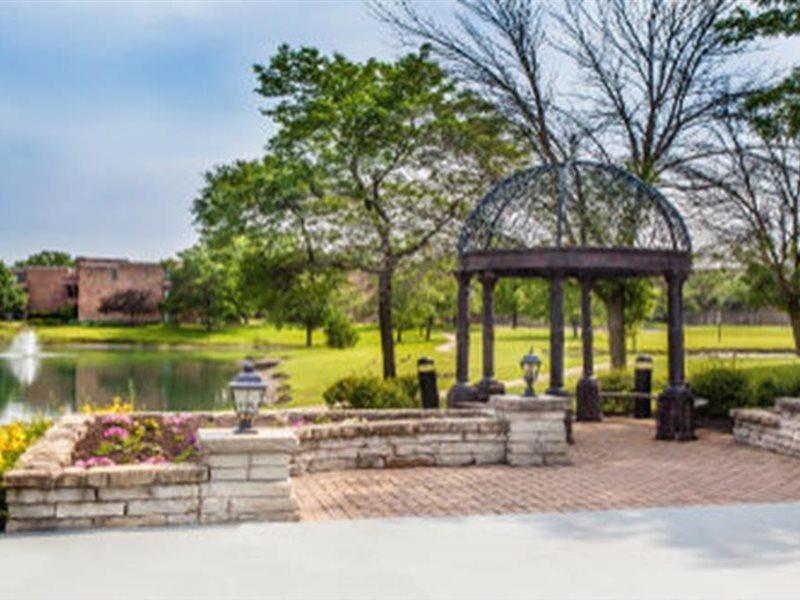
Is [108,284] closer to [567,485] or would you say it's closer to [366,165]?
[366,165]

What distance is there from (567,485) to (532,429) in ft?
5.06

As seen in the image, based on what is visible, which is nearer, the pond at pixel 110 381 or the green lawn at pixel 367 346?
the pond at pixel 110 381

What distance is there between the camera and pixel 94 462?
8.21 metres

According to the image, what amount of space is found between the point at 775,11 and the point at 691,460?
346 inches

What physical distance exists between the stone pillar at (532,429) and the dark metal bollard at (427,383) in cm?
399

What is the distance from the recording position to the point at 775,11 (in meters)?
16.9

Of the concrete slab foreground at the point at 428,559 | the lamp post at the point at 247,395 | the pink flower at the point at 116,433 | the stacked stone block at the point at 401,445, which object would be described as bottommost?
the concrete slab foreground at the point at 428,559

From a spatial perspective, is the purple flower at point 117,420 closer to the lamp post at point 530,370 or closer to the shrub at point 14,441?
the shrub at point 14,441

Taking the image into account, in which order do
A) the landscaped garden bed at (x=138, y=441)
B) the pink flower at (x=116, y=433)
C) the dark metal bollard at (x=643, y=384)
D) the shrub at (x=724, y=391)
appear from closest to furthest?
1. the landscaped garden bed at (x=138, y=441)
2. the pink flower at (x=116, y=433)
3. the shrub at (x=724, y=391)
4. the dark metal bollard at (x=643, y=384)

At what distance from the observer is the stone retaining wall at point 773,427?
1282cm

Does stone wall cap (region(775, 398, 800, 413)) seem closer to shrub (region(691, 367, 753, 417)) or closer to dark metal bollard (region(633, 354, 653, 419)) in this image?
shrub (region(691, 367, 753, 417))

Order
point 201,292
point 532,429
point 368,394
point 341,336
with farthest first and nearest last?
1. point 201,292
2. point 341,336
3. point 368,394
4. point 532,429

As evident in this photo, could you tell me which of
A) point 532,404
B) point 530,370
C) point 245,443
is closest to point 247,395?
point 245,443

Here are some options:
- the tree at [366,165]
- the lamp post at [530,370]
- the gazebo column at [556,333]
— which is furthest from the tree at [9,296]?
the lamp post at [530,370]
